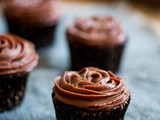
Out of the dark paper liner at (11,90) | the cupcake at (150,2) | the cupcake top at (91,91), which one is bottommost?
the cupcake at (150,2)

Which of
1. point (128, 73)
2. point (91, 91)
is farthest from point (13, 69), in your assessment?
point (128, 73)

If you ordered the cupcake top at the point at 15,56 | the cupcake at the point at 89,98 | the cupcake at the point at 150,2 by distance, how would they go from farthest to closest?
1. the cupcake at the point at 150,2
2. the cupcake top at the point at 15,56
3. the cupcake at the point at 89,98

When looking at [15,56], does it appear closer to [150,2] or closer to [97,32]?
[97,32]

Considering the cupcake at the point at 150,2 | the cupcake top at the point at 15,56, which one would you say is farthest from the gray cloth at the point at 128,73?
the cupcake at the point at 150,2

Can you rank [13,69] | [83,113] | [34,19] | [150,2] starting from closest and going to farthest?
[83,113] < [13,69] < [34,19] < [150,2]

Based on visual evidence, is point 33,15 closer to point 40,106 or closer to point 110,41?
point 110,41

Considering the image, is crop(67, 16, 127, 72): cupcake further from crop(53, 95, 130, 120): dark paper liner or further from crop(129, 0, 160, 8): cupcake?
crop(129, 0, 160, 8): cupcake

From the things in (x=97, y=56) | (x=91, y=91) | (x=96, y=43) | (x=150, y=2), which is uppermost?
(x=91, y=91)

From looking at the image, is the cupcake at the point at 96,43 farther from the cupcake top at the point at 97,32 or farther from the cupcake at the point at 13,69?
the cupcake at the point at 13,69
